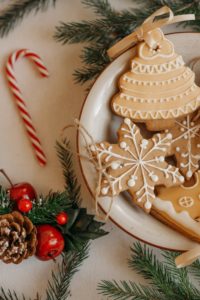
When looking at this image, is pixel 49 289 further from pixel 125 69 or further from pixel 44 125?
pixel 125 69

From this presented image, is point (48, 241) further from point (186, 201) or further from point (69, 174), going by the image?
point (186, 201)

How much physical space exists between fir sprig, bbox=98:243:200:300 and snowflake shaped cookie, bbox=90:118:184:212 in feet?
0.50

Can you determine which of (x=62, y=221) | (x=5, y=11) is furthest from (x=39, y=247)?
(x=5, y=11)

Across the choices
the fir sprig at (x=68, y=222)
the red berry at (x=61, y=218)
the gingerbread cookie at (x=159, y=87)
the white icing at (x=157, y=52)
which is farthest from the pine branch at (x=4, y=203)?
the white icing at (x=157, y=52)

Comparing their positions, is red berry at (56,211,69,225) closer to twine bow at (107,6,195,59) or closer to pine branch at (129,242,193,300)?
pine branch at (129,242,193,300)

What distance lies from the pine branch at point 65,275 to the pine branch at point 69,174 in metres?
0.12

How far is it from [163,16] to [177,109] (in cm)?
26

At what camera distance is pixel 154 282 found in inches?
41.1

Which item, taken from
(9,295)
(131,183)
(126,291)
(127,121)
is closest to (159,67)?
(127,121)

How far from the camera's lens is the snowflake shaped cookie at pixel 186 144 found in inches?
39.5

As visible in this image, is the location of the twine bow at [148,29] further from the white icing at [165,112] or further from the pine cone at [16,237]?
the pine cone at [16,237]

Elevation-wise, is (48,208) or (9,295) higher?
(48,208)

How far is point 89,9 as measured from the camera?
113 cm

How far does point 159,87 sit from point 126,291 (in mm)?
479
